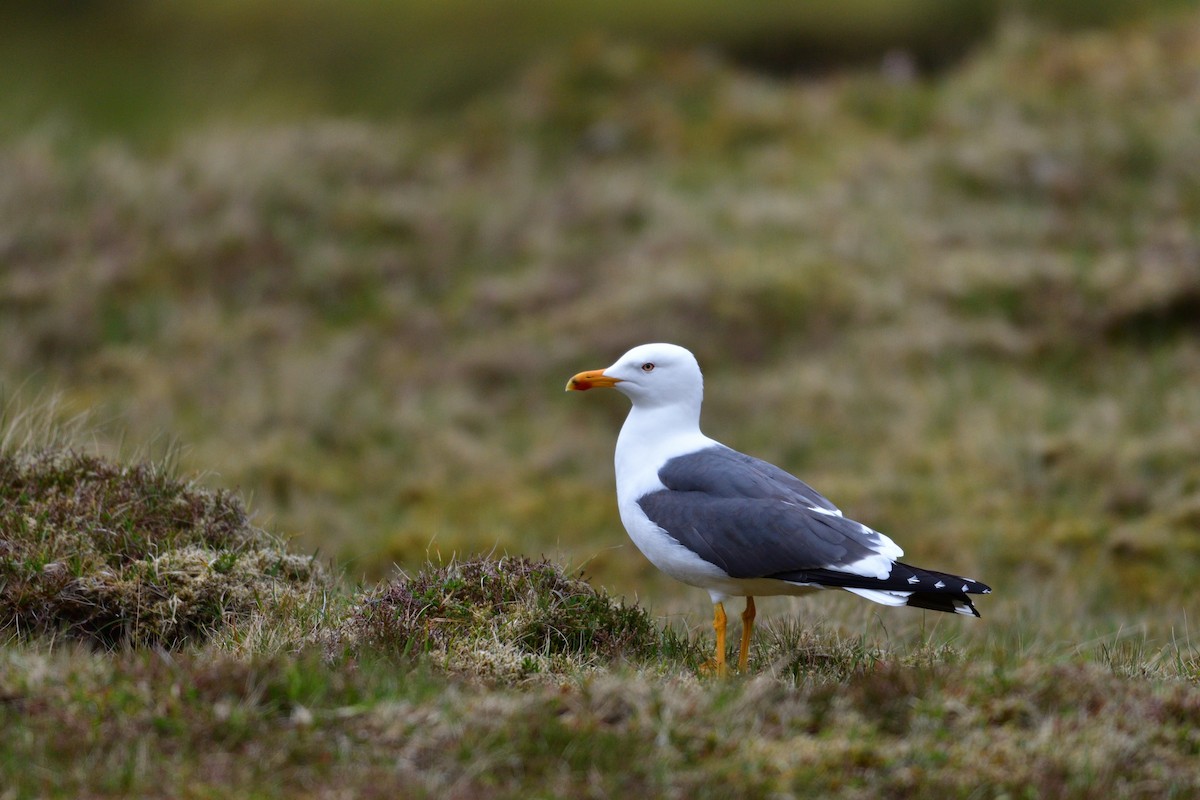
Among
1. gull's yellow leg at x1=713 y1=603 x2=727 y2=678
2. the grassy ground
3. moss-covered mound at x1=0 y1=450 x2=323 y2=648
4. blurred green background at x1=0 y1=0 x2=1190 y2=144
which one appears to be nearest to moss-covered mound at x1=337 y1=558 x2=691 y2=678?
the grassy ground

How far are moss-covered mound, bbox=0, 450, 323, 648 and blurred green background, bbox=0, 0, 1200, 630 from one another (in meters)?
1.13

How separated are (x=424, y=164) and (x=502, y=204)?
1.70 metres

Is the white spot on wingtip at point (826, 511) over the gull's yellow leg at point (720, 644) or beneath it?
over

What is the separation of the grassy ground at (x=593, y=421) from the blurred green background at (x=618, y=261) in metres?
0.06

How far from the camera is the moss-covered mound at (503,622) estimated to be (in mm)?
4996

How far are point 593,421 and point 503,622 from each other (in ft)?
27.0

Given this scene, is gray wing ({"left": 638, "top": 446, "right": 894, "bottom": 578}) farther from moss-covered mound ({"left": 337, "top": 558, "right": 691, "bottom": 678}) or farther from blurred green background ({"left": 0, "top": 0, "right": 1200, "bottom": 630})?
blurred green background ({"left": 0, "top": 0, "right": 1200, "bottom": 630})

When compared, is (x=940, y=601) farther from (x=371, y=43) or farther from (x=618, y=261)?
(x=371, y=43)

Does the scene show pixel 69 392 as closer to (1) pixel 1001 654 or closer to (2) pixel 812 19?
(1) pixel 1001 654

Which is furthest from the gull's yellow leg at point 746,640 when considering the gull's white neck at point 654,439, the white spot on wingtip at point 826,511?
the gull's white neck at point 654,439

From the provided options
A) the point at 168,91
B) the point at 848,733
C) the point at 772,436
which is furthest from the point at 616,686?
the point at 168,91

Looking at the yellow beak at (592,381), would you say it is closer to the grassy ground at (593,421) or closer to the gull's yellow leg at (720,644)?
the grassy ground at (593,421)

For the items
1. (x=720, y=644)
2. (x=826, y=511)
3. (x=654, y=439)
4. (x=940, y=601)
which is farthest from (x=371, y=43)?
(x=940, y=601)

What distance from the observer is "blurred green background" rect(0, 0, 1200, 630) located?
11633mm
